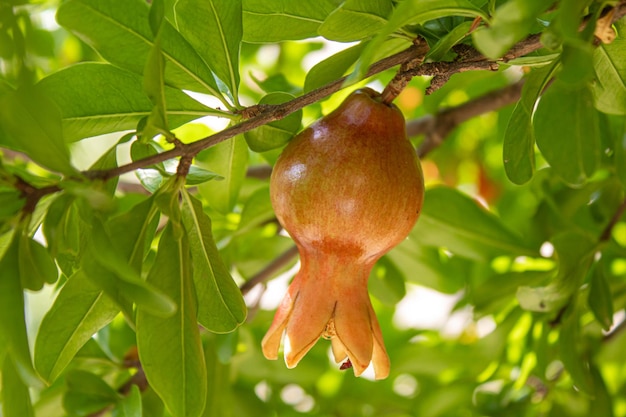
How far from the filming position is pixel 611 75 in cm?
63

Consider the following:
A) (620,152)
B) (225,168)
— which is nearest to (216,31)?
(225,168)

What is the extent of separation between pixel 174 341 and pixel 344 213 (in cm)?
16

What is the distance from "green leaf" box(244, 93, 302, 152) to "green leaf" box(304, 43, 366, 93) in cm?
3

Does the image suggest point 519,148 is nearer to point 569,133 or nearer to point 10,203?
point 569,133

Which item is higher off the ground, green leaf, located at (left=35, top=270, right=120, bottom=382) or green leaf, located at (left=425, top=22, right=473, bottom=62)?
green leaf, located at (left=425, top=22, right=473, bottom=62)

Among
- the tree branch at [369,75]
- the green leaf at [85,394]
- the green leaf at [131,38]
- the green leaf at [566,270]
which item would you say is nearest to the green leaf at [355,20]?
the tree branch at [369,75]

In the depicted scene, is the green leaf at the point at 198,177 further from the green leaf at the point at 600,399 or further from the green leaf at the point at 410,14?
the green leaf at the point at 600,399

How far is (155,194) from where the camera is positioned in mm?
592

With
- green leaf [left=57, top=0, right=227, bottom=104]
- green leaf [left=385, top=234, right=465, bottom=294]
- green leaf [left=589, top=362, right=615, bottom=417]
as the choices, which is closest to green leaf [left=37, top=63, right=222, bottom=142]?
green leaf [left=57, top=0, right=227, bottom=104]

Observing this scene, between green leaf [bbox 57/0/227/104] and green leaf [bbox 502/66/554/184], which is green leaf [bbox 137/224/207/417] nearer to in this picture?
green leaf [bbox 57/0/227/104]

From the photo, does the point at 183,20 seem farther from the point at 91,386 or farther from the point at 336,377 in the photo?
the point at 336,377

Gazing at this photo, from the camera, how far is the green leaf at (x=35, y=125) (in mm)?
467

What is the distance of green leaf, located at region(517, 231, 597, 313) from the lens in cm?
83

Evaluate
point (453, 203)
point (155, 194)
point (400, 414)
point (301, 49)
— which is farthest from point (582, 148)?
point (301, 49)
